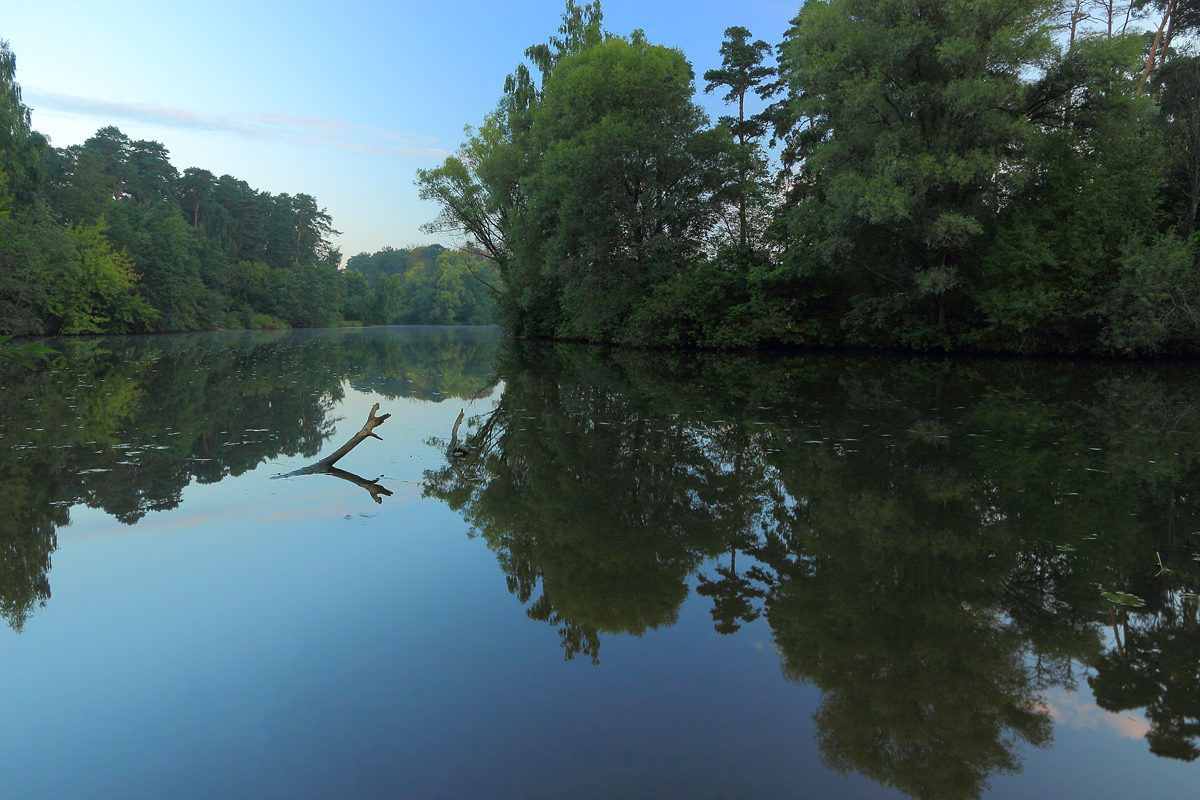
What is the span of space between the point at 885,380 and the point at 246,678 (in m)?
16.5

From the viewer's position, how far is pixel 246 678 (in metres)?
3.57

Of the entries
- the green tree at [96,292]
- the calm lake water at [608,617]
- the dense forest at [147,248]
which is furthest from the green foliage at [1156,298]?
the green tree at [96,292]

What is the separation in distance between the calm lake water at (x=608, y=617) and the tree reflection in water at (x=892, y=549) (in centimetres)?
3

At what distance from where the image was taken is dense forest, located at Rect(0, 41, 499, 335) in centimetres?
4153

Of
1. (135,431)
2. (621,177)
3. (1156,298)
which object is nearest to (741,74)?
(621,177)

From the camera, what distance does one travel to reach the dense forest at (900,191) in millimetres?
21406

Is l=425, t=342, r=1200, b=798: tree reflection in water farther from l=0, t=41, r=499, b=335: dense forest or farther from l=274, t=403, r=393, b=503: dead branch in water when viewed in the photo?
l=0, t=41, r=499, b=335: dense forest

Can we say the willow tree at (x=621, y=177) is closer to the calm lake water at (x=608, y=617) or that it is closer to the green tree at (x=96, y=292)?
the calm lake water at (x=608, y=617)

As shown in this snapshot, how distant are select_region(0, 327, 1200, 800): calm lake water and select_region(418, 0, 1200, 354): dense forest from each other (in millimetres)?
15005

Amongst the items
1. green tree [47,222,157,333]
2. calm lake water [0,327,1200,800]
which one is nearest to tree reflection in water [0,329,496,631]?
calm lake water [0,327,1200,800]

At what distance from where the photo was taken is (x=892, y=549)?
535 centimetres

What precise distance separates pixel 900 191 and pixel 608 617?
20497mm

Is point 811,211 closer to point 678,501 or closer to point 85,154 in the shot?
point 678,501

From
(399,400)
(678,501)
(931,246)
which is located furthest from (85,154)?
(678,501)
